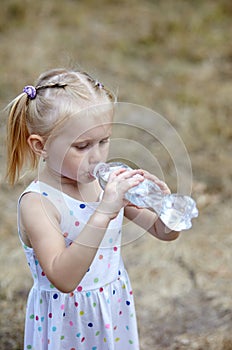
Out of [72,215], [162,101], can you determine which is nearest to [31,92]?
[72,215]

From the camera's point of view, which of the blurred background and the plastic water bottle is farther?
the blurred background

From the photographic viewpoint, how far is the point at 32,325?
1.55 m

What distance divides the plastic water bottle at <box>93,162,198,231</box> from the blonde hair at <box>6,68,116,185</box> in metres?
0.13

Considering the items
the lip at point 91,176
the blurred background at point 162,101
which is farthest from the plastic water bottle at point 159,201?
the blurred background at point 162,101

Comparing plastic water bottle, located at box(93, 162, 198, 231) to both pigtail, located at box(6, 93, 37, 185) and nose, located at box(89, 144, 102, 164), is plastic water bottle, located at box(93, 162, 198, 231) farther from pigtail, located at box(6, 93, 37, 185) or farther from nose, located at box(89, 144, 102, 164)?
pigtail, located at box(6, 93, 37, 185)

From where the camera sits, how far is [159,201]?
139 cm

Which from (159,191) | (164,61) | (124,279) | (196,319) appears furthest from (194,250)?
(164,61)

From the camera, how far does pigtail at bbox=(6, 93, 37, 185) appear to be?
1.39 meters

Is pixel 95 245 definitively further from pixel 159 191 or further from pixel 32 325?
pixel 32 325

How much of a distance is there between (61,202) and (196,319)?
3.28 ft

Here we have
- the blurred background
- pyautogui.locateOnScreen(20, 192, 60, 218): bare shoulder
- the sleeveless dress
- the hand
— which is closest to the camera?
the hand

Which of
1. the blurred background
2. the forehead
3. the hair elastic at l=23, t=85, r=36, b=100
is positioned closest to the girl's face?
the forehead

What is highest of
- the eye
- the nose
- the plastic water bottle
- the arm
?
the eye

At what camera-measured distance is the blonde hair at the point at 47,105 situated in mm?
1323
